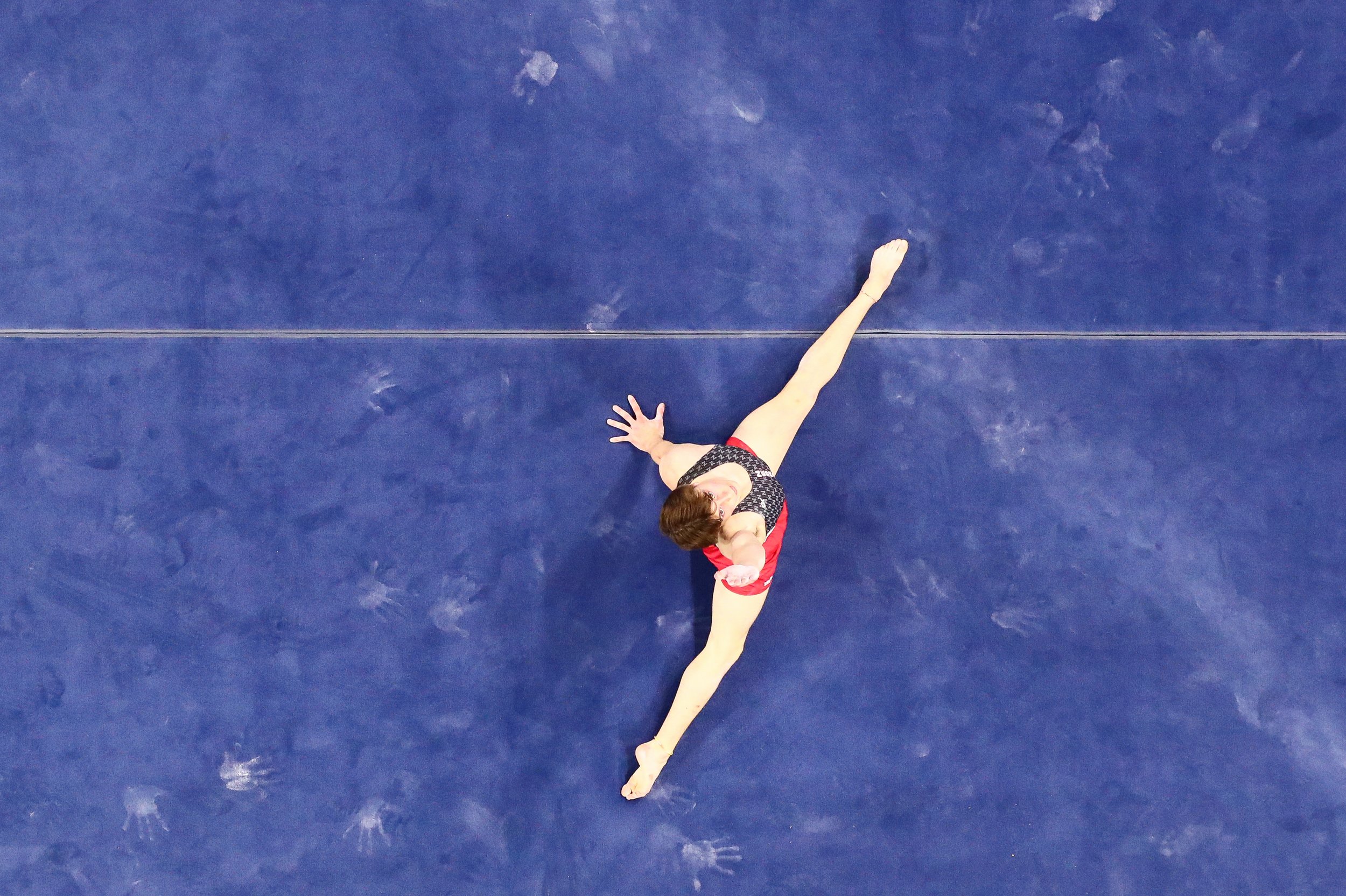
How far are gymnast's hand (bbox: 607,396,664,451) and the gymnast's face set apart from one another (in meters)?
0.39

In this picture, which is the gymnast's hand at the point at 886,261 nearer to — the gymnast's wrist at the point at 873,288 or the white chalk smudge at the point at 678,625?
the gymnast's wrist at the point at 873,288

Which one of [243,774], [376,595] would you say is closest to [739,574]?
[376,595]

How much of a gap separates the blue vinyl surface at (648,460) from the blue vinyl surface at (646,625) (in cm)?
1

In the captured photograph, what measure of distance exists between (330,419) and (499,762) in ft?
3.80

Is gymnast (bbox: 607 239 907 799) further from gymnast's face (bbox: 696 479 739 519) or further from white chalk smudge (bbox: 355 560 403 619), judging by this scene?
white chalk smudge (bbox: 355 560 403 619)

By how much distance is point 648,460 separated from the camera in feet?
8.21

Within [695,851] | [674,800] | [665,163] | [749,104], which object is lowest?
[695,851]

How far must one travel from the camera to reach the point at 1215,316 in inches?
101

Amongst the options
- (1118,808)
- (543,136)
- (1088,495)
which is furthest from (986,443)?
(543,136)

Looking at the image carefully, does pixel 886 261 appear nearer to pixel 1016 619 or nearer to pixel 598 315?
pixel 598 315

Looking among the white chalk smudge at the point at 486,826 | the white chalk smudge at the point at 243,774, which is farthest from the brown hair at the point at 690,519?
the white chalk smudge at the point at 243,774

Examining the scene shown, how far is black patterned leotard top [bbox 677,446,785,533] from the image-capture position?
2.15 meters

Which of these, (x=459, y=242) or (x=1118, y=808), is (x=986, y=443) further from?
(x=459, y=242)

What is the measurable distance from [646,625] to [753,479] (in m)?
0.64
